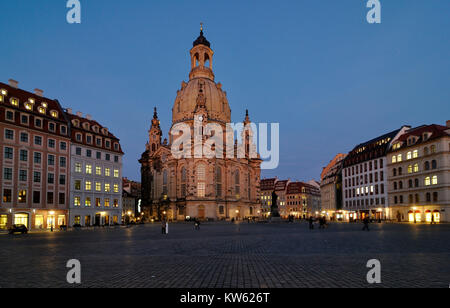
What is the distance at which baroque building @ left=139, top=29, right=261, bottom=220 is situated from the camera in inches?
4070

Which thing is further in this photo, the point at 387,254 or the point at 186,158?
the point at 186,158

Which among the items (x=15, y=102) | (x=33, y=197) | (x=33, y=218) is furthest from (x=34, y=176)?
(x=15, y=102)

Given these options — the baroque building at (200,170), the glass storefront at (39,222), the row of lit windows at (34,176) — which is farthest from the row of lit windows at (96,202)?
the baroque building at (200,170)

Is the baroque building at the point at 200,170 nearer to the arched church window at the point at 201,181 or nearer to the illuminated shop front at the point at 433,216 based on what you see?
the arched church window at the point at 201,181

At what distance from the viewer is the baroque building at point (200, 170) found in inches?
4070

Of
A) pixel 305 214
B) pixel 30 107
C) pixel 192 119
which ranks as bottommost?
pixel 305 214

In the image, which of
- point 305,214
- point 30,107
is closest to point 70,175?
point 30,107

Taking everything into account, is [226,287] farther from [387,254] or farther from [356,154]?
[356,154]

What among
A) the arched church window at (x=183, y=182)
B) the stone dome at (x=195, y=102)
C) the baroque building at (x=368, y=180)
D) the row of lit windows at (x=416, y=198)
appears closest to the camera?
the row of lit windows at (x=416, y=198)

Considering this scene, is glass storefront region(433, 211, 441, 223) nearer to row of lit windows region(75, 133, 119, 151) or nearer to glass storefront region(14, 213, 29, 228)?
row of lit windows region(75, 133, 119, 151)

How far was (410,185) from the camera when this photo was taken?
75.4 m

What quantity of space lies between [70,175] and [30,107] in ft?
41.0

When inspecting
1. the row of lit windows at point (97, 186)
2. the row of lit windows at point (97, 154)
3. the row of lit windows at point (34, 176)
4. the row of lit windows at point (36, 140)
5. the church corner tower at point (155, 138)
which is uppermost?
the church corner tower at point (155, 138)

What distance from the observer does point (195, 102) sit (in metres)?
117
